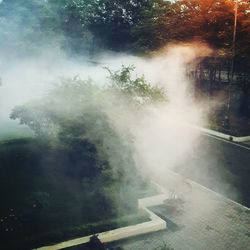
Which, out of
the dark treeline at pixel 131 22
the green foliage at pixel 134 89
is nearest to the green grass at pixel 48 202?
the green foliage at pixel 134 89

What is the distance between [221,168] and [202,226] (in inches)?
250

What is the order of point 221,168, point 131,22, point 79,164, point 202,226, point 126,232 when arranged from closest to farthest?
point 126,232 → point 202,226 → point 79,164 → point 221,168 → point 131,22

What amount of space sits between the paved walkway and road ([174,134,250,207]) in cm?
103

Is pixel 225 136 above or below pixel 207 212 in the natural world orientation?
above

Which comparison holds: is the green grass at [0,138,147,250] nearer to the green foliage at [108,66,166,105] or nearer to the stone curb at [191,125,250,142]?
the green foliage at [108,66,166,105]

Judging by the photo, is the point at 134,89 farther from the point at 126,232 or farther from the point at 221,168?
the point at 221,168

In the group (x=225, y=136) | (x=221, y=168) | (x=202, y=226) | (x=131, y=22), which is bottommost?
(x=202, y=226)

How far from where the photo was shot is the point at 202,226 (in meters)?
12.7

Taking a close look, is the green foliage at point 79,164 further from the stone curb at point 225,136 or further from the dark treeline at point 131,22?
the dark treeline at point 131,22

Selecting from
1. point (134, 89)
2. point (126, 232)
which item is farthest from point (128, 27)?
point (126, 232)

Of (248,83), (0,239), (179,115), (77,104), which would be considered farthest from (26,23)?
(0,239)

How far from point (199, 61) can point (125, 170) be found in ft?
72.7

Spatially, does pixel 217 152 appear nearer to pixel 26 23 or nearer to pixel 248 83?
pixel 248 83

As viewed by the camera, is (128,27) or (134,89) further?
(128,27)
